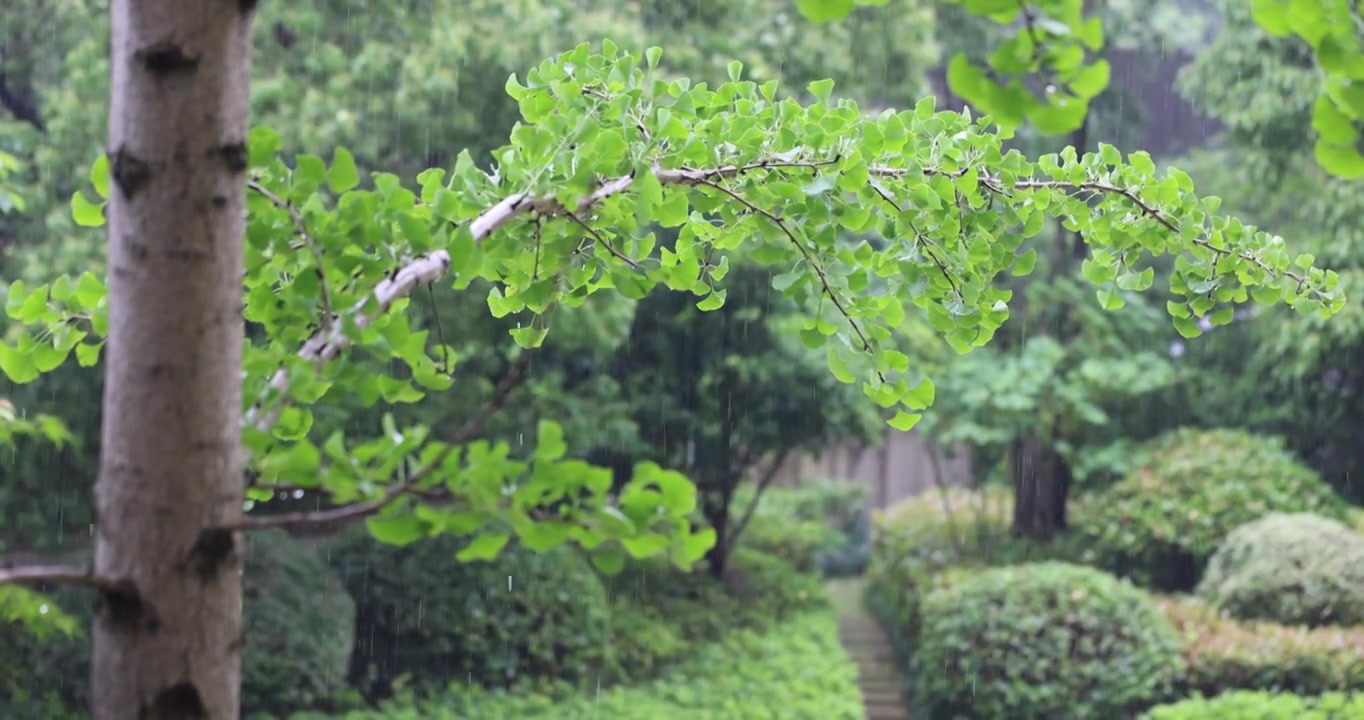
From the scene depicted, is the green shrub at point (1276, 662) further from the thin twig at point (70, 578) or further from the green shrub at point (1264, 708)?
the thin twig at point (70, 578)

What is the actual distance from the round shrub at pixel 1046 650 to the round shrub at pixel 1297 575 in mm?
910

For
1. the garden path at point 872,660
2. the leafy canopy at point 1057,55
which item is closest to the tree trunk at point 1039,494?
the garden path at point 872,660

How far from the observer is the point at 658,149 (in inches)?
65.2

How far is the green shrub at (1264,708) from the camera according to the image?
5793 mm

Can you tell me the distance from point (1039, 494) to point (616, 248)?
9.08 m

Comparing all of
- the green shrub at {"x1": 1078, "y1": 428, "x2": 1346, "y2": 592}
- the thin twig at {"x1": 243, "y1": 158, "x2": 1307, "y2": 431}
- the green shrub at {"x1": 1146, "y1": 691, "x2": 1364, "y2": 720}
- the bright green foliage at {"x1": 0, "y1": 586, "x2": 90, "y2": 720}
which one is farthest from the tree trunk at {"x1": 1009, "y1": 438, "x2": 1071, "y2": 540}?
the thin twig at {"x1": 243, "y1": 158, "x2": 1307, "y2": 431}

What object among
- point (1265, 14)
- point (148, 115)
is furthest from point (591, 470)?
point (1265, 14)

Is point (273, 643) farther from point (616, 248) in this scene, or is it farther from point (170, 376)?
point (170, 376)

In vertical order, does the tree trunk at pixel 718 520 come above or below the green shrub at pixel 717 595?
above

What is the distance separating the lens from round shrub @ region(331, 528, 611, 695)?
21.2 ft

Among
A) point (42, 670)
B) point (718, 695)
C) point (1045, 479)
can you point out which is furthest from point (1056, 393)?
point (42, 670)

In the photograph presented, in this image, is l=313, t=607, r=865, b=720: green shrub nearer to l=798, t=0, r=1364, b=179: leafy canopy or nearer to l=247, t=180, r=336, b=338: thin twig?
l=247, t=180, r=336, b=338: thin twig

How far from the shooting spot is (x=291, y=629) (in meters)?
5.76

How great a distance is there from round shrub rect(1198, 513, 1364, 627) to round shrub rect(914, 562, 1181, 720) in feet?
2.99
